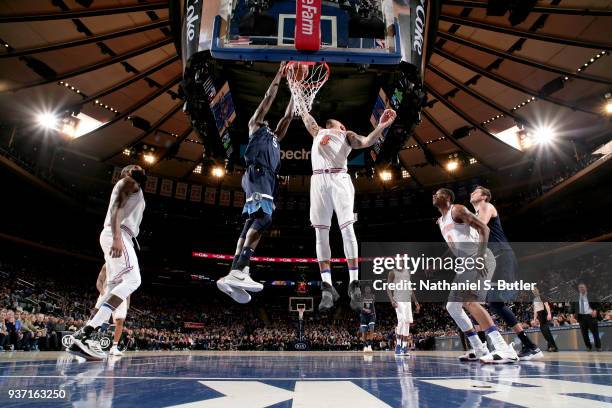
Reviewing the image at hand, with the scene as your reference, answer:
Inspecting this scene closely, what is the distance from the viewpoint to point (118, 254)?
207 inches

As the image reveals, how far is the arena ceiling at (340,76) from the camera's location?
38.6 ft

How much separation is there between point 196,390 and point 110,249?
Result: 3.33m

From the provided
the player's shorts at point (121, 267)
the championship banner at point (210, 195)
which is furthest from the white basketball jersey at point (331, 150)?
the championship banner at point (210, 195)

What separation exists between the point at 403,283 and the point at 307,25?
847 centimetres

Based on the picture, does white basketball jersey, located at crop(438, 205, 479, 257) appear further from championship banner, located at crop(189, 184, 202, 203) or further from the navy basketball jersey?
championship banner, located at crop(189, 184, 202, 203)

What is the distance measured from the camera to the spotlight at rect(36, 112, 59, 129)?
63.6 ft

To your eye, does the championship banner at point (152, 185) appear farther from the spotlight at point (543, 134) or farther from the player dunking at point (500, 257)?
the player dunking at point (500, 257)

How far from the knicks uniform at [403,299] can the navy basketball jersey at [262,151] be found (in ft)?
26.4

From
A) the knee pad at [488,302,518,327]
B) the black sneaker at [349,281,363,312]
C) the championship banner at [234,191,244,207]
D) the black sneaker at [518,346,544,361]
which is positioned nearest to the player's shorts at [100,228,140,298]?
the black sneaker at [349,281,363,312]

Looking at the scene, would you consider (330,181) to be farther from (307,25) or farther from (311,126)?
(307,25)

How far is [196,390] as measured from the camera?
270 cm

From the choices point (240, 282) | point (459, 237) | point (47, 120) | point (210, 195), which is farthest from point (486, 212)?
point (210, 195)

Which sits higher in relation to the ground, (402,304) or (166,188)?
(166,188)

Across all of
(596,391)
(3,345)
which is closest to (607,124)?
(596,391)
